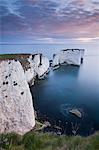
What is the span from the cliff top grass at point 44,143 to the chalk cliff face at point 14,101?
15.3 feet

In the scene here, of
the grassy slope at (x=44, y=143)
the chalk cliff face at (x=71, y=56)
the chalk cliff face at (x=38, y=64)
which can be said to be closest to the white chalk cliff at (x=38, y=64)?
the chalk cliff face at (x=38, y=64)

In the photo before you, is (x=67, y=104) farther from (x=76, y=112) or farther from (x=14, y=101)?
(x=14, y=101)

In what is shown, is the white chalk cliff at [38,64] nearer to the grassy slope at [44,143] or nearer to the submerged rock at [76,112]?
the submerged rock at [76,112]

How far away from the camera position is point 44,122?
948 centimetres

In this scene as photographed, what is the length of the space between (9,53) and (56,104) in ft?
8.82

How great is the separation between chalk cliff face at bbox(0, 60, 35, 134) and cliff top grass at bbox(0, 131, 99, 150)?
15.3 feet

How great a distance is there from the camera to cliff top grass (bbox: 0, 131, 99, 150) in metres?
3.17

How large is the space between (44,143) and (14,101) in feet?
18.3

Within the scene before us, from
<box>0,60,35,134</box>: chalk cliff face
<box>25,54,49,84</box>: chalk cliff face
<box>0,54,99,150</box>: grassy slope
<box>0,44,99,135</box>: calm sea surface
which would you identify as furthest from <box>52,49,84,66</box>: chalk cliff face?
<box>0,54,99,150</box>: grassy slope

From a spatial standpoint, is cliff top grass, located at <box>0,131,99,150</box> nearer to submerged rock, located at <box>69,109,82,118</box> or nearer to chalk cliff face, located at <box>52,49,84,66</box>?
submerged rock, located at <box>69,109,82,118</box>

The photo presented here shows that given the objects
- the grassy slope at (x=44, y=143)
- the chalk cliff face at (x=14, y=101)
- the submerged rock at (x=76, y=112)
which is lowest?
the submerged rock at (x=76, y=112)

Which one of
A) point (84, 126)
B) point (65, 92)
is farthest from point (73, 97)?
point (84, 126)

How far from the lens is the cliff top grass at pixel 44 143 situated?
10.4 feet

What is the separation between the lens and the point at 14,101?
9070mm
